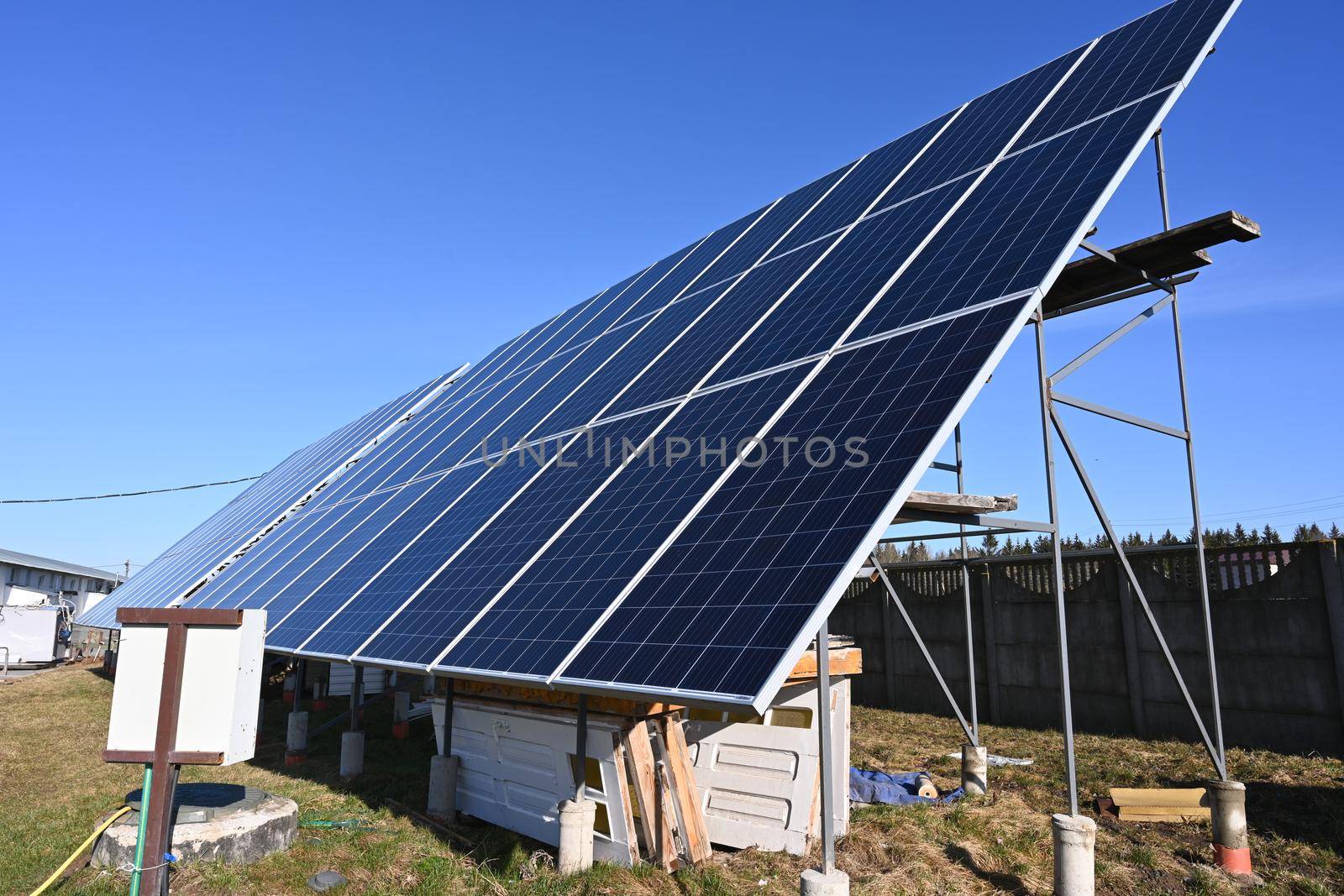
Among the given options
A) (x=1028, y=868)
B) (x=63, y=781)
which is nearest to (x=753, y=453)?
(x=1028, y=868)

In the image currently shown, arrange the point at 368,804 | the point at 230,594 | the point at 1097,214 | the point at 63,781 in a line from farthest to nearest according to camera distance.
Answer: the point at 230,594 → the point at 63,781 → the point at 368,804 → the point at 1097,214

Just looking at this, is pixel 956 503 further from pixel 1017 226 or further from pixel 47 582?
pixel 47 582

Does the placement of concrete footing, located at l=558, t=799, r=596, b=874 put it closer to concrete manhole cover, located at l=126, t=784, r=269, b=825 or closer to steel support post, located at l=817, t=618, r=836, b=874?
steel support post, located at l=817, t=618, r=836, b=874

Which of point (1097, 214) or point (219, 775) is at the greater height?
point (1097, 214)

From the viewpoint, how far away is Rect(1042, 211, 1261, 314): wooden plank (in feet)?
29.5

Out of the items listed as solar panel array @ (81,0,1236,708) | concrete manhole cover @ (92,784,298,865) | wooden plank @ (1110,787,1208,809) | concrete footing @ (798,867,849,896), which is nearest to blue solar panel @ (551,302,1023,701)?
solar panel array @ (81,0,1236,708)

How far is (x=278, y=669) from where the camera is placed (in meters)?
23.5

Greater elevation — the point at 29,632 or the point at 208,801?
the point at 29,632

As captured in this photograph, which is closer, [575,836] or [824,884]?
[824,884]

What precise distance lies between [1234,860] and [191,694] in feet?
32.8

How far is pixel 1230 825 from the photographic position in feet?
29.7

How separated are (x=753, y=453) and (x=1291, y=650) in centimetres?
1144

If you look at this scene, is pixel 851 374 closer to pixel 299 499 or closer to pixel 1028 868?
pixel 1028 868

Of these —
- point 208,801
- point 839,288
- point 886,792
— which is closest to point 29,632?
point 208,801
